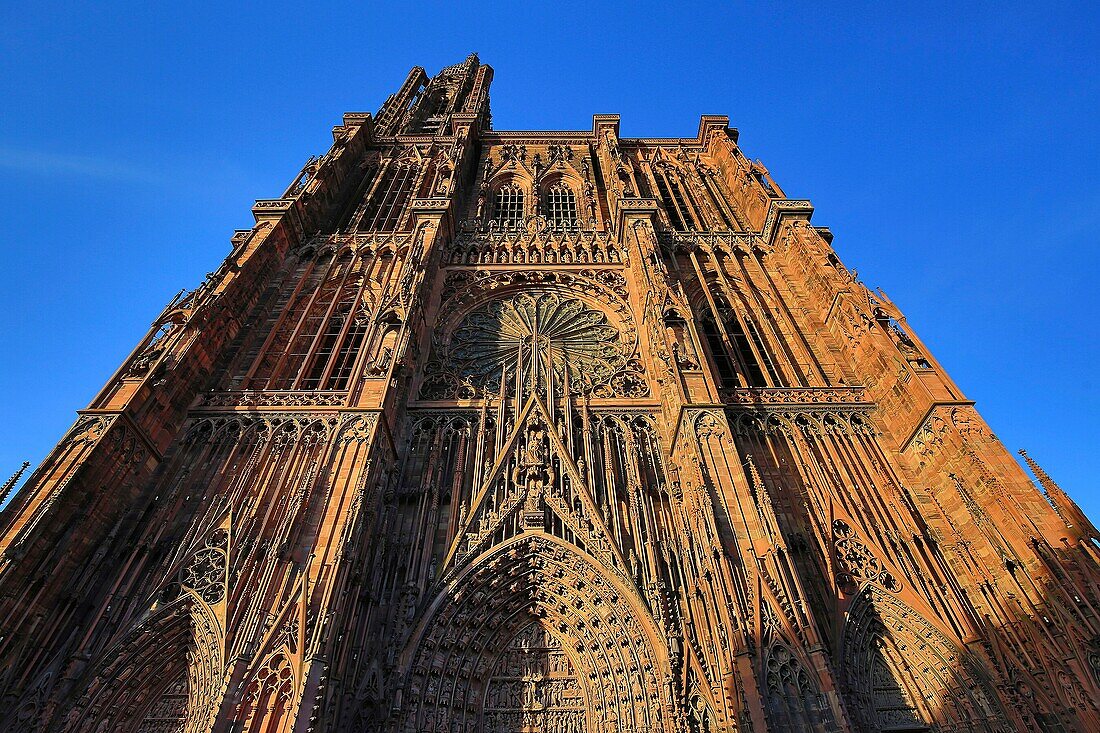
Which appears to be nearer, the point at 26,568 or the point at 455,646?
the point at 26,568

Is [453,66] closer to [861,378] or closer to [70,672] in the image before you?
[861,378]

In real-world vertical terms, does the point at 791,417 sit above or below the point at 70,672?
above

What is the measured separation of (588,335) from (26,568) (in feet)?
43.4

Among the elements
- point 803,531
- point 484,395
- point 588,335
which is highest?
point 588,335

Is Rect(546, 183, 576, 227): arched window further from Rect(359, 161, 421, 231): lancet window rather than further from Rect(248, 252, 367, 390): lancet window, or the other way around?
Rect(248, 252, 367, 390): lancet window

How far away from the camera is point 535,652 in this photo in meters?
10.9

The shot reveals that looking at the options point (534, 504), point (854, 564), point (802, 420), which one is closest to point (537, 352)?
point (534, 504)

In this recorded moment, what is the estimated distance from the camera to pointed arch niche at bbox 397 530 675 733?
383 inches

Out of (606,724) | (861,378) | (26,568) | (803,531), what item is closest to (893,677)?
(803,531)

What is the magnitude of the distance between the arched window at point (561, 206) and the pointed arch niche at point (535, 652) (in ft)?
47.9

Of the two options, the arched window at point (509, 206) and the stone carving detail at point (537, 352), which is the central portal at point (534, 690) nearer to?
the stone carving detail at point (537, 352)

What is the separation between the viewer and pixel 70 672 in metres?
9.27

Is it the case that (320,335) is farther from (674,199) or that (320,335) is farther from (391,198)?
(674,199)

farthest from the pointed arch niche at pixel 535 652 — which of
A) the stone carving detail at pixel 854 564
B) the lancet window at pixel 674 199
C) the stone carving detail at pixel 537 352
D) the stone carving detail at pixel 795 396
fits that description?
the lancet window at pixel 674 199
